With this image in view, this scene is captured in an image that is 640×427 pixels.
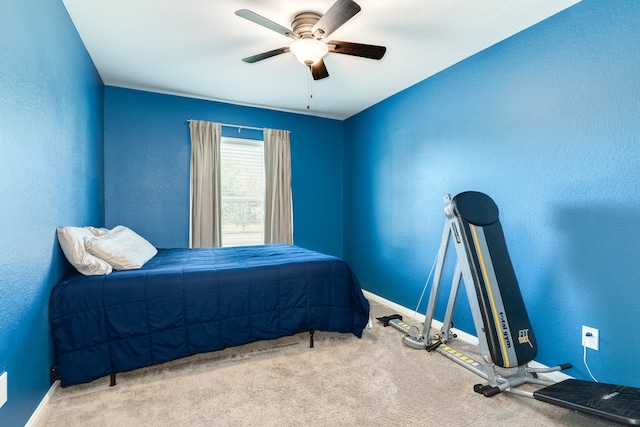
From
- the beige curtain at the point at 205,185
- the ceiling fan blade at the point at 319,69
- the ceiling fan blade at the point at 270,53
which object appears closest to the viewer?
the ceiling fan blade at the point at 270,53

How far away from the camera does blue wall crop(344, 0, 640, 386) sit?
1.78 metres

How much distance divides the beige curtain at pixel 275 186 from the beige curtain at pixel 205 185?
601mm

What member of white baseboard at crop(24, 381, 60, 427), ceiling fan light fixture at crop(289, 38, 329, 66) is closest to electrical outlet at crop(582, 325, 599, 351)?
ceiling fan light fixture at crop(289, 38, 329, 66)

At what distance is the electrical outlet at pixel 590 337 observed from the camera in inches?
74.2

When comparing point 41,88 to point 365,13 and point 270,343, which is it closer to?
point 365,13

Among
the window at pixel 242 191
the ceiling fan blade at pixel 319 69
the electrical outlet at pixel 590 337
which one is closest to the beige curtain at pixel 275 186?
the window at pixel 242 191

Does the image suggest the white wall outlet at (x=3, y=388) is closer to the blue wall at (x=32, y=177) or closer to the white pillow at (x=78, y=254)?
the blue wall at (x=32, y=177)

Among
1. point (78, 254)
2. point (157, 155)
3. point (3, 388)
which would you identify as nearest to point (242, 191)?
point (157, 155)

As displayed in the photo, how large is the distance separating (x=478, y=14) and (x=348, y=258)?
3191 mm

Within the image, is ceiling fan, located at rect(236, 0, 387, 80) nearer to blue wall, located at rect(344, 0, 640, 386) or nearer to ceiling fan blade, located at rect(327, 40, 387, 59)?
ceiling fan blade, located at rect(327, 40, 387, 59)

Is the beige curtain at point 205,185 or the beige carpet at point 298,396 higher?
the beige curtain at point 205,185

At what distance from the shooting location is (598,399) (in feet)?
5.12

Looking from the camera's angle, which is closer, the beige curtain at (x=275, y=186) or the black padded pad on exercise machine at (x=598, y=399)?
the black padded pad on exercise machine at (x=598, y=399)

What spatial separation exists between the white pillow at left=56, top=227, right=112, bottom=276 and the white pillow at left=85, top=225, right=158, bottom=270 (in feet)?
0.20
